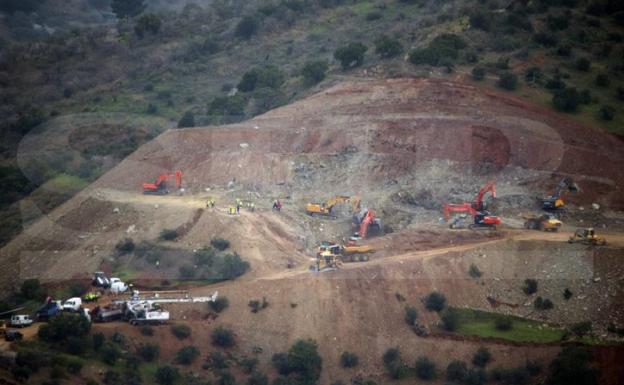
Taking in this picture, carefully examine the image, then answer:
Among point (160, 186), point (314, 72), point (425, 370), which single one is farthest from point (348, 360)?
point (314, 72)

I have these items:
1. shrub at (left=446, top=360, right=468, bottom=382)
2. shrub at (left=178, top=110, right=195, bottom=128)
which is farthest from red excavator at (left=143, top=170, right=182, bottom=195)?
shrub at (left=446, top=360, right=468, bottom=382)

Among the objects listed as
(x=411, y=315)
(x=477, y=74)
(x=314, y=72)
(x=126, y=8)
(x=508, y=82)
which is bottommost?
(x=411, y=315)

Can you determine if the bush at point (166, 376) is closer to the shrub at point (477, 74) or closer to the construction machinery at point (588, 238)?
the construction machinery at point (588, 238)

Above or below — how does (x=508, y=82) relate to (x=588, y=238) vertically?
above

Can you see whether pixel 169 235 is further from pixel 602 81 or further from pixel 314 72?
pixel 602 81

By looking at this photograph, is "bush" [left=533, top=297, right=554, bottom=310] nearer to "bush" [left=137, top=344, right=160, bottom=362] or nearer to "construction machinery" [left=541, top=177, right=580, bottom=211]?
"construction machinery" [left=541, top=177, right=580, bottom=211]

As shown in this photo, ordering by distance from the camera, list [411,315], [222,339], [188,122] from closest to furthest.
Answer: [222,339], [411,315], [188,122]

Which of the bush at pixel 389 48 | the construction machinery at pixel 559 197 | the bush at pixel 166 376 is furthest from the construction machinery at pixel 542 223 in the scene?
the bush at pixel 389 48
